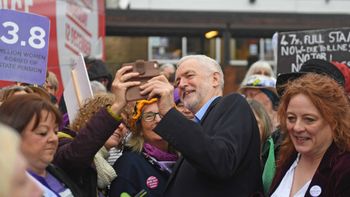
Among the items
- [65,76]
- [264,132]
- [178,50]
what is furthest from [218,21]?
[264,132]

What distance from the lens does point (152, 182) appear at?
4078 mm

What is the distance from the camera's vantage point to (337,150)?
349 cm

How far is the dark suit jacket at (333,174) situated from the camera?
3.35m

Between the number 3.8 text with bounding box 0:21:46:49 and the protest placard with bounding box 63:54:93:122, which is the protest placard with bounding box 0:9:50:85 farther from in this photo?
the protest placard with bounding box 63:54:93:122

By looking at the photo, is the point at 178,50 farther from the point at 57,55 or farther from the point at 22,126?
the point at 22,126

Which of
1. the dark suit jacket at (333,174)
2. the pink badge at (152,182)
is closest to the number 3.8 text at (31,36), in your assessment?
the pink badge at (152,182)

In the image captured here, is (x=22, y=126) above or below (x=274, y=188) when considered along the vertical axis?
above

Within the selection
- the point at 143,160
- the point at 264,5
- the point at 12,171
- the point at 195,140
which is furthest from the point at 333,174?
the point at 264,5

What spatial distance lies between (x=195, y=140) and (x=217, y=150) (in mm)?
117

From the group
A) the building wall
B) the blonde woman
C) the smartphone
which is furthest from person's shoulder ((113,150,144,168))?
the building wall

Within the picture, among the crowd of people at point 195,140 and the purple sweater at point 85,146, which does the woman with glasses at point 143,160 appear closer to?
the crowd of people at point 195,140

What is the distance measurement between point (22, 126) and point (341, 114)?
1.51 m

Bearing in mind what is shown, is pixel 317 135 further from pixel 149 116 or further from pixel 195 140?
pixel 149 116

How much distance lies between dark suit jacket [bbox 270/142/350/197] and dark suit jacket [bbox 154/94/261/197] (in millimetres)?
357
